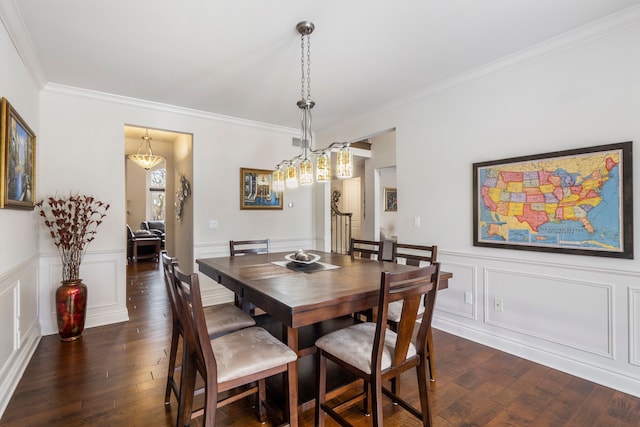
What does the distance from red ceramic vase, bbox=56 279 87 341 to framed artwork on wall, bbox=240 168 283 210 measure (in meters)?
2.08

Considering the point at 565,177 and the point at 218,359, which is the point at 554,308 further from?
the point at 218,359

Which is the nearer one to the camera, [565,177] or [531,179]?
[565,177]

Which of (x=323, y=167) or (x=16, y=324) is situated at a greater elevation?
(x=323, y=167)

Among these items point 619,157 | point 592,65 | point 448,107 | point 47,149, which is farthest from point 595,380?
point 47,149

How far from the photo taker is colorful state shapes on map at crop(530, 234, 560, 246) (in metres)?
2.42

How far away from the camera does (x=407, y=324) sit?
1557mm

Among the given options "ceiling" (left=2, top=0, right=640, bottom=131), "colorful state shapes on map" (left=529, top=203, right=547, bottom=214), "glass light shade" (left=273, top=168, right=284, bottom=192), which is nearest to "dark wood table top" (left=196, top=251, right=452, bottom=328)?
"glass light shade" (left=273, top=168, right=284, bottom=192)

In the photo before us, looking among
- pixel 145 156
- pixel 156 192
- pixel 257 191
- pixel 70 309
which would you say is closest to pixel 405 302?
pixel 70 309

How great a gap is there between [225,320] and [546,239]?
100.0 inches

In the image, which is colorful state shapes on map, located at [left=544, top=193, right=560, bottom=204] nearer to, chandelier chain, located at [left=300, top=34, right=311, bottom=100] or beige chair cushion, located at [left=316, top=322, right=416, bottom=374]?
beige chair cushion, located at [left=316, top=322, right=416, bottom=374]

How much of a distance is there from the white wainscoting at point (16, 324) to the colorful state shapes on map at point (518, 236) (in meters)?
3.75

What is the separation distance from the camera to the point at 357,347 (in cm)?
164

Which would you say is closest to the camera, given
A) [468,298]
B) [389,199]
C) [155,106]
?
[468,298]

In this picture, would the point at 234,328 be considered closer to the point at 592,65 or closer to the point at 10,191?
the point at 10,191
